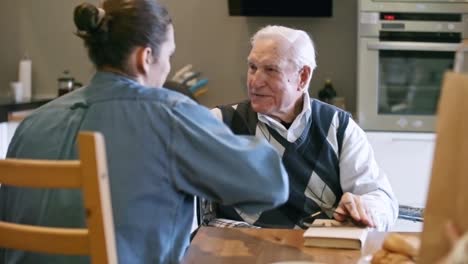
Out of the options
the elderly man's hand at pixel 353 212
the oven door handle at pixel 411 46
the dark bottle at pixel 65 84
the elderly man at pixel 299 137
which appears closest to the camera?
the elderly man's hand at pixel 353 212

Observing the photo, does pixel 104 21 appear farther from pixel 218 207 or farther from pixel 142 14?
pixel 218 207

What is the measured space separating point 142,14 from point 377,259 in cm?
71

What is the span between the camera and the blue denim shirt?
1336mm

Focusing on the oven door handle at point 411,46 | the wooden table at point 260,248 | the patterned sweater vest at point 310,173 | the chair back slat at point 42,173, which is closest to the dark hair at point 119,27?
the chair back slat at point 42,173

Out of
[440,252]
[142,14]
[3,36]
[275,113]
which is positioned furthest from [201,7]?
[440,252]

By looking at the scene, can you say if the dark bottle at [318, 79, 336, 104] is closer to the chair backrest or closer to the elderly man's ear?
the elderly man's ear

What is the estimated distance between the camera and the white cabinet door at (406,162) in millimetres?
3361

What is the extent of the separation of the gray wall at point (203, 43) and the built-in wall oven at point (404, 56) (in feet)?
1.57

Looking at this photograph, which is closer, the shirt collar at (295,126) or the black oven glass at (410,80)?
the shirt collar at (295,126)

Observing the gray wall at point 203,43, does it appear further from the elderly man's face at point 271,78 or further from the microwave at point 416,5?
the elderly man's face at point 271,78

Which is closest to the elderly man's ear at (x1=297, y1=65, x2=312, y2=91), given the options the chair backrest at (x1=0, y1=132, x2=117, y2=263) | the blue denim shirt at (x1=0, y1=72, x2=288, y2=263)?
the blue denim shirt at (x1=0, y1=72, x2=288, y2=263)

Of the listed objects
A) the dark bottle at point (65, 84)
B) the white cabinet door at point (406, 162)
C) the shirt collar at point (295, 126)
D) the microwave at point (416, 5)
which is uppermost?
the microwave at point (416, 5)

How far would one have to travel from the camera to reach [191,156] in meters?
1.33

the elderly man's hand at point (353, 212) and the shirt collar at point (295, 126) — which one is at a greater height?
the shirt collar at point (295, 126)
